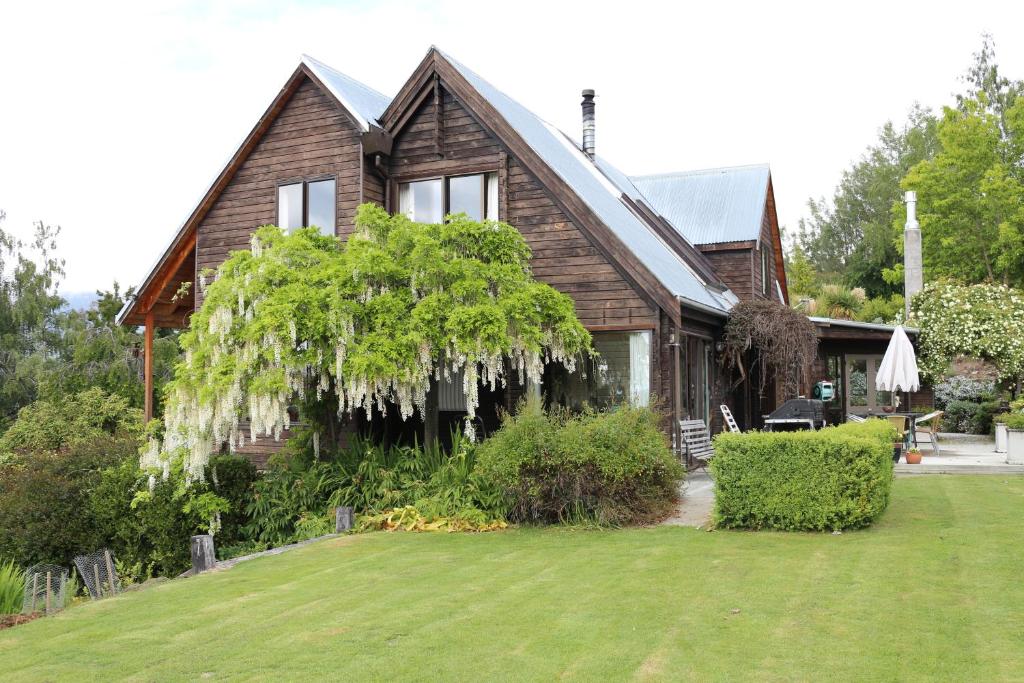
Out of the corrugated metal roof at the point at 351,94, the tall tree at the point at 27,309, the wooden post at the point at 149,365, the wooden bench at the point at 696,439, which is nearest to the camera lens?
the wooden bench at the point at 696,439

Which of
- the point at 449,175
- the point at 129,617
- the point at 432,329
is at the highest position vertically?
the point at 449,175

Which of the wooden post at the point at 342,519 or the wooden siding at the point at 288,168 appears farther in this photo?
the wooden siding at the point at 288,168

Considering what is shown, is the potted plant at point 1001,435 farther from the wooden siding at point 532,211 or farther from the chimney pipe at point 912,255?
the chimney pipe at point 912,255

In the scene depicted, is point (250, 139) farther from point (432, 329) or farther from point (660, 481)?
point (660, 481)

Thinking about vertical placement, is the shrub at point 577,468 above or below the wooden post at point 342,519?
above

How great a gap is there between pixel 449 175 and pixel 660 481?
668 centimetres

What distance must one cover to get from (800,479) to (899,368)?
7939 mm

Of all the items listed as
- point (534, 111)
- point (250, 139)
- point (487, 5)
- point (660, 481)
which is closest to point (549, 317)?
point (660, 481)

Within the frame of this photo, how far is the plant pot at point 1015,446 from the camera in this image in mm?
13711

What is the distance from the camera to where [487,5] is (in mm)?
14273

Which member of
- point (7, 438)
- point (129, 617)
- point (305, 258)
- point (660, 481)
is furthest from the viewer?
point (7, 438)

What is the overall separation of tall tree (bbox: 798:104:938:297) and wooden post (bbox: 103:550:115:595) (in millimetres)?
39804

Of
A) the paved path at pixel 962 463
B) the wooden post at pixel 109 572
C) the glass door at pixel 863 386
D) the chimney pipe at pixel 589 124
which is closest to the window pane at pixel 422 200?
the chimney pipe at pixel 589 124

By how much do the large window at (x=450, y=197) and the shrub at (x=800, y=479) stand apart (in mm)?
6602
